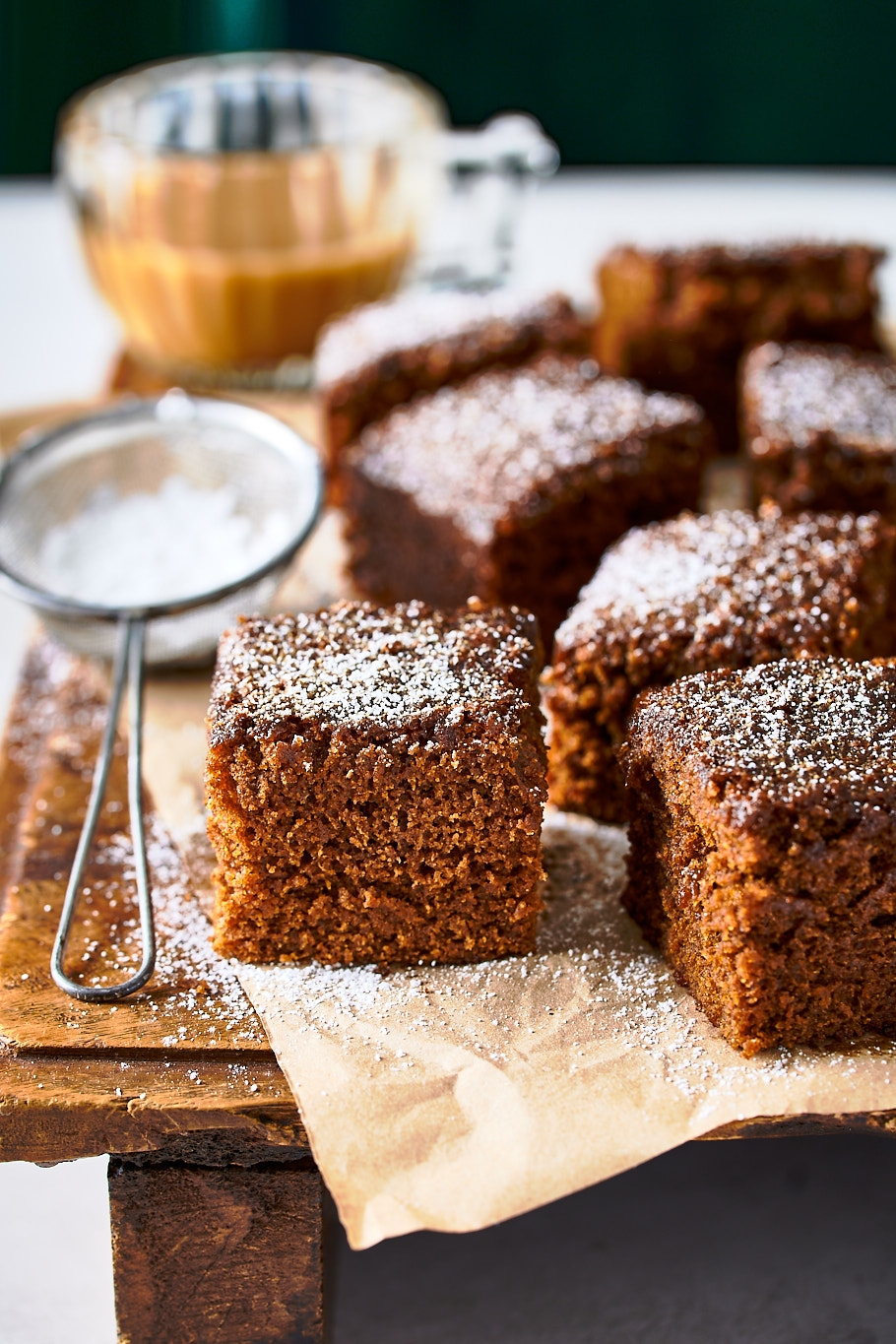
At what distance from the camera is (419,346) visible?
2.90 meters

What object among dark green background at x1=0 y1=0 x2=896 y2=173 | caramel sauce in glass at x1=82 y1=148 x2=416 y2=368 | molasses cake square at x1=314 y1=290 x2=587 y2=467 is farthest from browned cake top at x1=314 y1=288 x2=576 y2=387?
dark green background at x1=0 y1=0 x2=896 y2=173

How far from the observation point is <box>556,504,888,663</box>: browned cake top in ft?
6.48

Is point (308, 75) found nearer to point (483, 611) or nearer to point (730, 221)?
point (730, 221)

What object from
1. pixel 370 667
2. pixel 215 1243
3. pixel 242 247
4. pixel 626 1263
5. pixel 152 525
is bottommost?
pixel 626 1263

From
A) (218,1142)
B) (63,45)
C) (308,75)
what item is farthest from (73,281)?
(218,1142)

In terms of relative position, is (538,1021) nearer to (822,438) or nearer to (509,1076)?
(509,1076)

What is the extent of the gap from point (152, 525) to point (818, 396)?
4.18ft

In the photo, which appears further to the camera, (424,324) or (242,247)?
Result: (242,247)

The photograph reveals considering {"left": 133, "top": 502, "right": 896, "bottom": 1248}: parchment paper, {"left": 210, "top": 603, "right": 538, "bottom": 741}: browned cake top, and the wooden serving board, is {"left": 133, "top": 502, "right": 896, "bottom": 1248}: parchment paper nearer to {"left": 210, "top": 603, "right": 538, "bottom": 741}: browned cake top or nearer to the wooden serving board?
the wooden serving board

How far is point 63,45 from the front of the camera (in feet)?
15.3

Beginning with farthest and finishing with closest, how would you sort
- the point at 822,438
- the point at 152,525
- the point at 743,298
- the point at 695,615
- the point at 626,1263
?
the point at 743,298
the point at 152,525
the point at 822,438
the point at 695,615
the point at 626,1263

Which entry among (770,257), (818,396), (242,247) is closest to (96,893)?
(818,396)

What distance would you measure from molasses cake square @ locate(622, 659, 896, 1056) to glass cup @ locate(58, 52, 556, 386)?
6.27 ft

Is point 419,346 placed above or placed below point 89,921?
above
